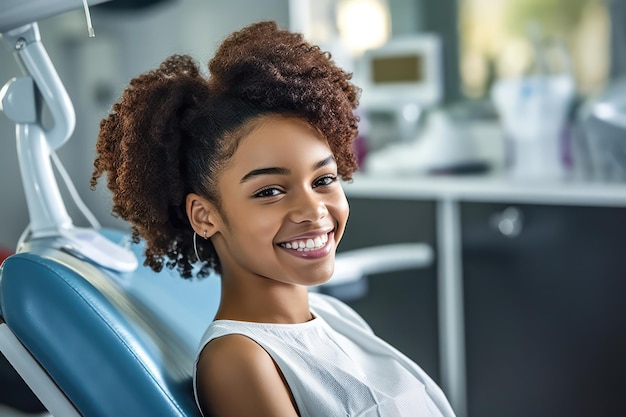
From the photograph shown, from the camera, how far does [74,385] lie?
995 millimetres

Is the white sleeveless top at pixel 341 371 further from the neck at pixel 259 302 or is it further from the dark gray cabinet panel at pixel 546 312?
the dark gray cabinet panel at pixel 546 312

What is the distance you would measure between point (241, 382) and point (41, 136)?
1.66ft

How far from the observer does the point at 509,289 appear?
2379mm

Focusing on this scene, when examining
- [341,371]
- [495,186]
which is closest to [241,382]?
[341,371]

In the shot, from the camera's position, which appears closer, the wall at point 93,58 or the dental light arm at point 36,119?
the dental light arm at point 36,119

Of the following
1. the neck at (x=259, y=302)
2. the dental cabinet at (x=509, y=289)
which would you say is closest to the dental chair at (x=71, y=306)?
the neck at (x=259, y=302)

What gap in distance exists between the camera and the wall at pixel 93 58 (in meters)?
3.40

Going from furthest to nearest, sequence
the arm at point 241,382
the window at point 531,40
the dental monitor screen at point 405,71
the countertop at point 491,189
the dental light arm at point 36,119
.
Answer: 1. the dental monitor screen at point 405,71
2. the window at point 531,40
3. the countertop at point 491,189
4. the dental light arm at point 36,119
5. the arm at point 241,382

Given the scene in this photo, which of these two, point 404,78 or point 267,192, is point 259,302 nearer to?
point 267,192

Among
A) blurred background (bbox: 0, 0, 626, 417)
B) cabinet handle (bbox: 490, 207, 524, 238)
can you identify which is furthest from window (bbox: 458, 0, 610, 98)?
cabinet handle (bbox: 490, 207, 524, 238)

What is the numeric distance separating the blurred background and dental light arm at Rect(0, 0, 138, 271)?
88 cm

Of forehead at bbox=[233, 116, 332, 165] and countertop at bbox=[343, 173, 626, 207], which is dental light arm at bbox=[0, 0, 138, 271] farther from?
countertop at bbox=[343, 173, 626, 207]

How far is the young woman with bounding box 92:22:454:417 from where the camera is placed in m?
1.05

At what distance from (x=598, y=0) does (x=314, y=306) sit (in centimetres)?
164
